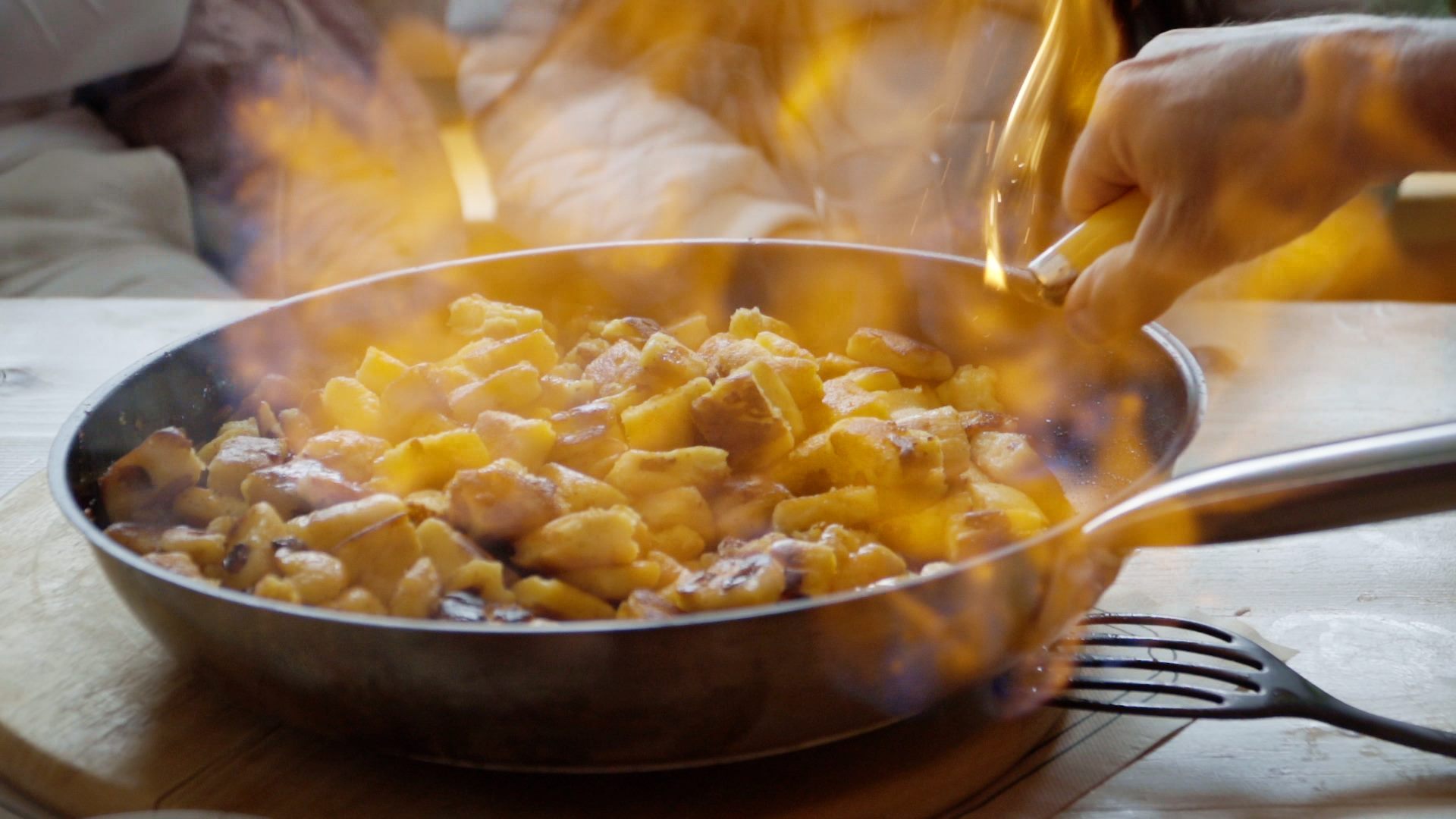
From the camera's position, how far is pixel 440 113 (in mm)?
3740

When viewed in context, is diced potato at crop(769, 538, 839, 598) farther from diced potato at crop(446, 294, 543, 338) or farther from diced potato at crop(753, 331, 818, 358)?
diced potato at crop(446, 294, 543, 338)

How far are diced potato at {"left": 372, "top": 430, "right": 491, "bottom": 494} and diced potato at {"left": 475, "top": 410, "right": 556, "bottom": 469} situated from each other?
29 mm

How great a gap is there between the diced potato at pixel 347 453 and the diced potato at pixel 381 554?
0.71 ft

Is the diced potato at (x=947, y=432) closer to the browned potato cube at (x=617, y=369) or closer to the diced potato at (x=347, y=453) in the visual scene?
the browned potato cube at (x=617, y=369)

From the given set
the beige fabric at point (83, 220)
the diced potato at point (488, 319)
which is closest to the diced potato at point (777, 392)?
the diced potato at point (488, 319)

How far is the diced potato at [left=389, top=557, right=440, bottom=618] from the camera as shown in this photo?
2.79 ft

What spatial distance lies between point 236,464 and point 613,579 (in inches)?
17.1

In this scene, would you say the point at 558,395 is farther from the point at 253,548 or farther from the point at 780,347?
the point at 253,548

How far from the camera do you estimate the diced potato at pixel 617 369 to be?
1.27 meters

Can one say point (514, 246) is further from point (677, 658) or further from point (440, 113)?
point (677, 658)

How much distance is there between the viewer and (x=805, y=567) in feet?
2.90

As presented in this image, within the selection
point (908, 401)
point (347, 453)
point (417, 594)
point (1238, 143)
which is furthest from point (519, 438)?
point (1238, 143)

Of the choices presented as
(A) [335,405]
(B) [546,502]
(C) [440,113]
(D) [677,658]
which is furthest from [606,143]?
(D) [677,658]

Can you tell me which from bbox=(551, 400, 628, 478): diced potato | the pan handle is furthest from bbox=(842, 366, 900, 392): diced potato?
the pan handle
